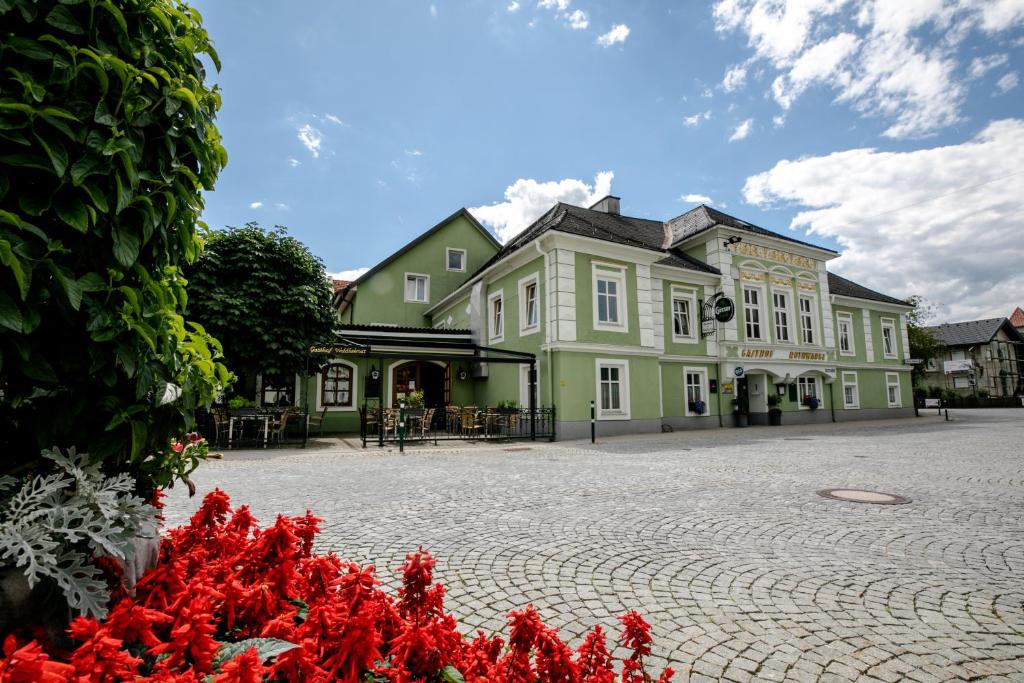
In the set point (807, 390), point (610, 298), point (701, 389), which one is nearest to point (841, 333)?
point (807, 390)

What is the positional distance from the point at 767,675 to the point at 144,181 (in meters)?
3.37

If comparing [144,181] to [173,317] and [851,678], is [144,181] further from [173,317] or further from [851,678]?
[851,678]

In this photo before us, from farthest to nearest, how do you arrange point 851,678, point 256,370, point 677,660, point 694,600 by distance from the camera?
point 256,370
point 694,600
point 677,660
point 851,678

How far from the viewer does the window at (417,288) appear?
2576 cm

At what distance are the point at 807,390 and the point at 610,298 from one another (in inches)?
541

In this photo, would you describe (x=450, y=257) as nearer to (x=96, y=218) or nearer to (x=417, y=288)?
(x=417, y=288)

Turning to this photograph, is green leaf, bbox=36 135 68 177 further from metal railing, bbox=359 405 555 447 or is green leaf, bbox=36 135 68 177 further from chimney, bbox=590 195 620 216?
chimney, bbox=590 195 620 216

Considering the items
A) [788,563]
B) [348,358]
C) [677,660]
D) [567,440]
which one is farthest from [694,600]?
[348,358]

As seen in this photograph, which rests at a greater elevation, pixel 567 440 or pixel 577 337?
pixel 577 337

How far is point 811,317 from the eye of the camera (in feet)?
80.7

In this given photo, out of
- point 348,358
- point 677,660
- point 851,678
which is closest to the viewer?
point 851,678

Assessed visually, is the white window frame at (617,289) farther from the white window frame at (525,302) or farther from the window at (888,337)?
the window at (888,337)

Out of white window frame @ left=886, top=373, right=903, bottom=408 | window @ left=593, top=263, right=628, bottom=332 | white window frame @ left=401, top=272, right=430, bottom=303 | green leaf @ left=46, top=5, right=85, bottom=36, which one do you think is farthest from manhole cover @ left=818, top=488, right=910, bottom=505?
white window frame @ left=886, top=373, right=903, bottom=408

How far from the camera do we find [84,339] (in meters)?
1.42
